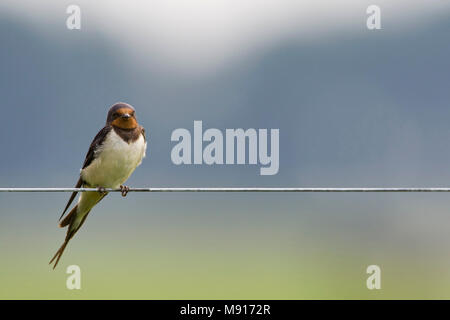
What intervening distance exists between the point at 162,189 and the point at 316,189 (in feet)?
2.77

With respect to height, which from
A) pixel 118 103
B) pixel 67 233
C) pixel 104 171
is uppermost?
pixel 118 103

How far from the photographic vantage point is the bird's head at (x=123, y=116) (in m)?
4.87

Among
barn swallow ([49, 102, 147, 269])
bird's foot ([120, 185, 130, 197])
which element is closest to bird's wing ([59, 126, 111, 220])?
barn swallow ([49, 102, 147, 269])

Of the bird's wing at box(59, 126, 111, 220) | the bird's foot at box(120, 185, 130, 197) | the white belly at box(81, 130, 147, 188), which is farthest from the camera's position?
the bird's wing at box(59, 126, 111, 220)

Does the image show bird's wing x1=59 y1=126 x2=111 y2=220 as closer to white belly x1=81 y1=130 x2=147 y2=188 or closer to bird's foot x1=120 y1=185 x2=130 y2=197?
white belly x1=81 y1=130 x2=147 y2=188

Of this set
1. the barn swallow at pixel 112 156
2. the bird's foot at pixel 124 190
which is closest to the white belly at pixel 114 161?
the barn swallow at pixel 112 156

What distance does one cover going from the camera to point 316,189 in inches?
128

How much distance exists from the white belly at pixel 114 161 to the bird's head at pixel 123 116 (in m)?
→ 0.09

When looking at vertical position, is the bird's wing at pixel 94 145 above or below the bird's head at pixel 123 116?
below

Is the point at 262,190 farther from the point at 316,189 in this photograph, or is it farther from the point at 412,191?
the point at 412,191

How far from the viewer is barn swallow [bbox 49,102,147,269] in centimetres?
482

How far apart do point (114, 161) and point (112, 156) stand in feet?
0.14

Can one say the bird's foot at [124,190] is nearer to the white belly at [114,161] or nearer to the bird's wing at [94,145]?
the white belly at [114,161]

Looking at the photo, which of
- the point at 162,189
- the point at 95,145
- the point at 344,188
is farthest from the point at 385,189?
the point at 95,145
